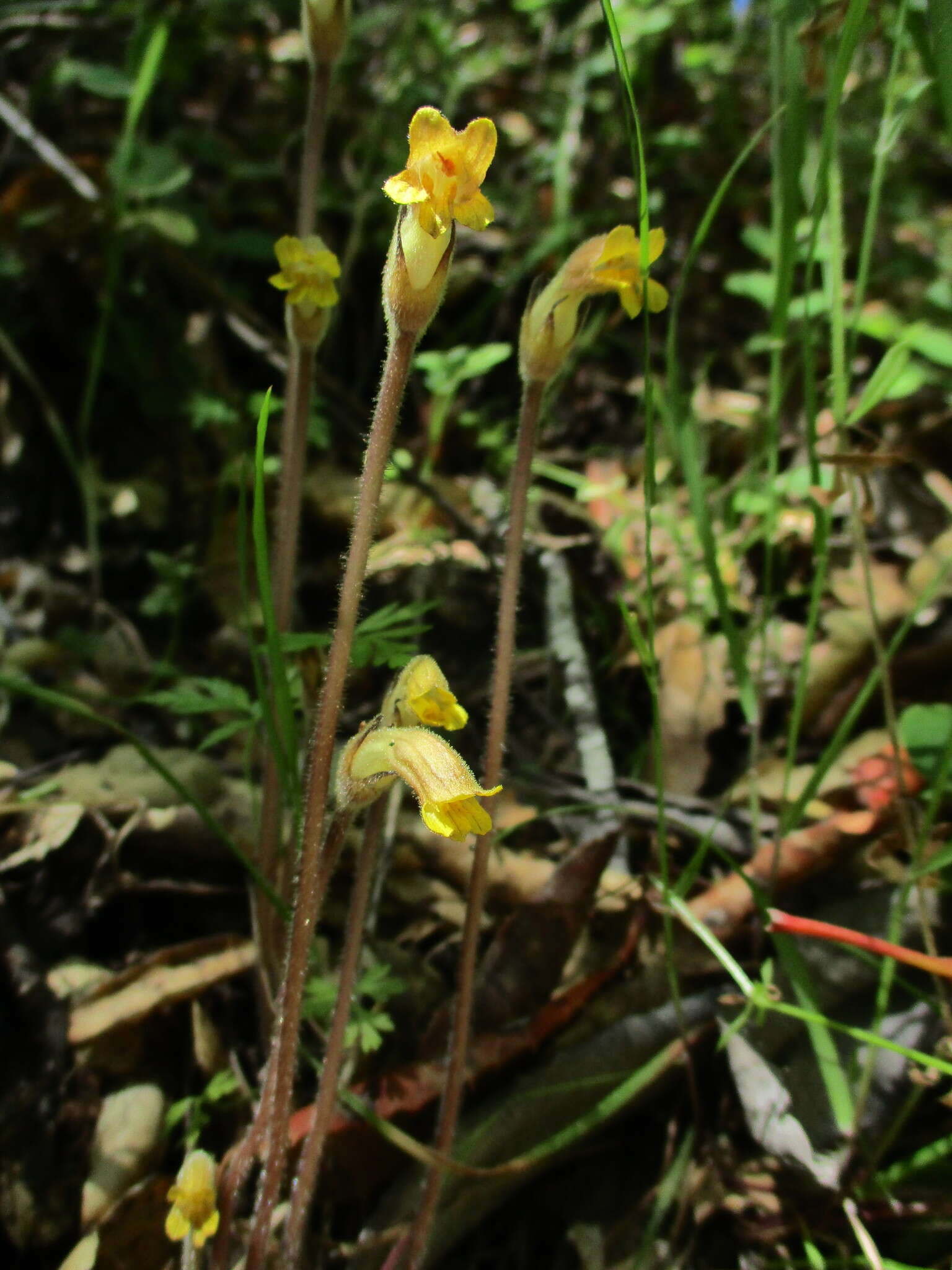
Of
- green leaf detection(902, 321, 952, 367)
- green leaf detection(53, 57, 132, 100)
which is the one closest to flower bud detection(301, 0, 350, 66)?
green leaf detection(53, 57, 132, 100)

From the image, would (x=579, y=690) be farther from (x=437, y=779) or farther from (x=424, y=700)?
(x=437, y=779)

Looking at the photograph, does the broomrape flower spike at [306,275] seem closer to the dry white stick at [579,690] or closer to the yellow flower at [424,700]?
the yellow flower at [424,700]

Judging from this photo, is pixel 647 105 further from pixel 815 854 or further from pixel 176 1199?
pixel 176 1199

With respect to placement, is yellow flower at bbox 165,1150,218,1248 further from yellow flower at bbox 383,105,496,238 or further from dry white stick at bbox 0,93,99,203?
dry white stick at bbox 0,93,99,203

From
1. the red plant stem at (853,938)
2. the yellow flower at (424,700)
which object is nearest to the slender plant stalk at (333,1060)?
the yellow flower at (424,700)

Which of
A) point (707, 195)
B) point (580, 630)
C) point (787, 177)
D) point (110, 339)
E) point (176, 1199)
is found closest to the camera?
point (176, 1199)

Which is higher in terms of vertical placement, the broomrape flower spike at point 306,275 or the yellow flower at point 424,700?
the broomrape flower spike at point 306,275

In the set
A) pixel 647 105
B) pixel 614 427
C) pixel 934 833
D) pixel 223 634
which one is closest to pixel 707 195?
pixel 647 105
